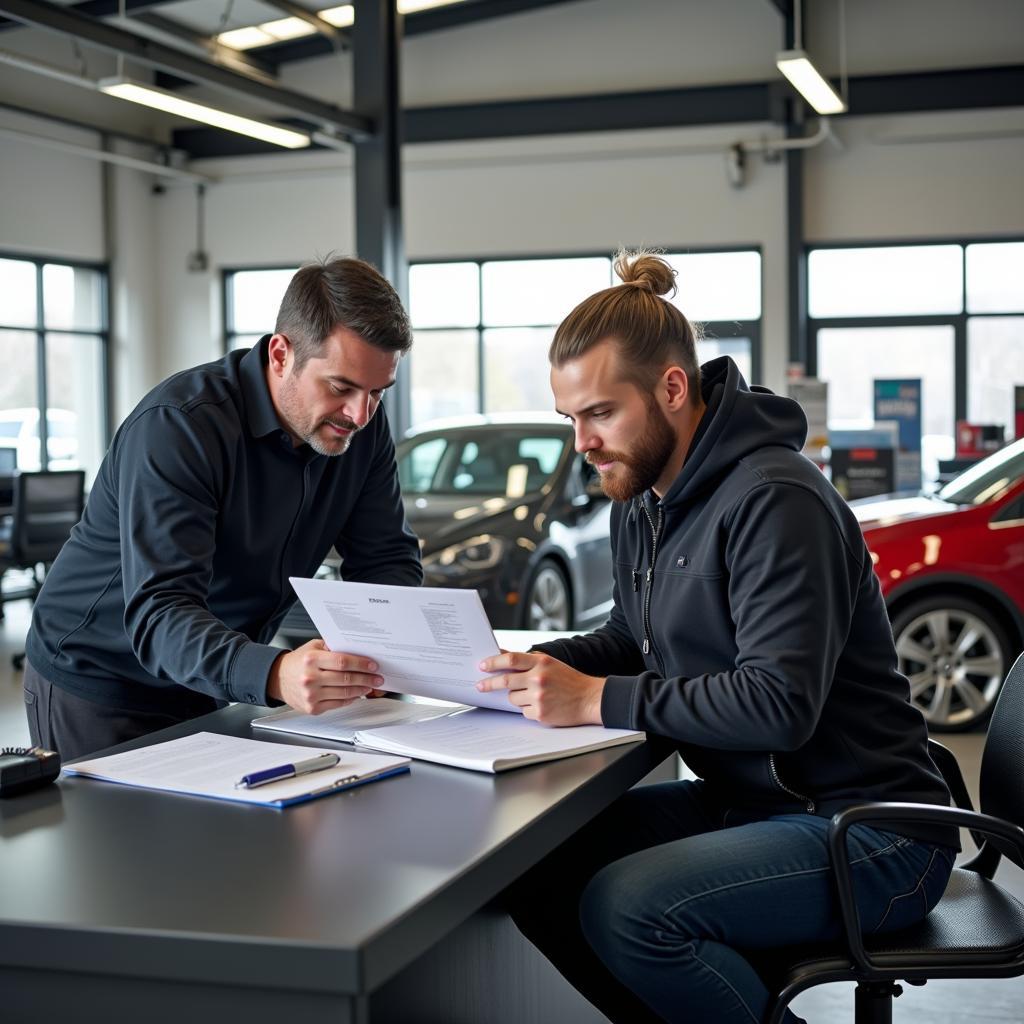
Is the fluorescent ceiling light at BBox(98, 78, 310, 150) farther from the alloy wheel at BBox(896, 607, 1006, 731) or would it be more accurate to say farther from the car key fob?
the car key fob

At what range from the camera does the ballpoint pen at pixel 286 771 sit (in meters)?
1.68

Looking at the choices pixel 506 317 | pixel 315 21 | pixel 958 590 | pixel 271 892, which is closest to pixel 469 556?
pixel 958 590

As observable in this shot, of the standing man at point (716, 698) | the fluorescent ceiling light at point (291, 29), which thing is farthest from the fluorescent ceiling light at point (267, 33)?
the standing man at point (716, 698)

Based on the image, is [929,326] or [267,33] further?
[267,33]

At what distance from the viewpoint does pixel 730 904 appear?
68.8 inches

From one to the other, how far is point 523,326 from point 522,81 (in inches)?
85.2

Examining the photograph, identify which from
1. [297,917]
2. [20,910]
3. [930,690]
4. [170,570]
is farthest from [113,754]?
[930,690]

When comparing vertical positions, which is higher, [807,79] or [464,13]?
[464,13]

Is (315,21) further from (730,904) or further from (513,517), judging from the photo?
(730,904)

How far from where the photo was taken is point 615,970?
5.81 feet

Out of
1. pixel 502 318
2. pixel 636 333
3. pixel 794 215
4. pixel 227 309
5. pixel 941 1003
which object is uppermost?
pixel 794 215

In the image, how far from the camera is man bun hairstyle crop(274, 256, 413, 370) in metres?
2.30

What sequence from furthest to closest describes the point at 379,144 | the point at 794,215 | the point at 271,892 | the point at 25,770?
the point at 794,215, the point at 379,144, the point at 25,770, the point at 271,892

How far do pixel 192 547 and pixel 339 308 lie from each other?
1.58 ft
